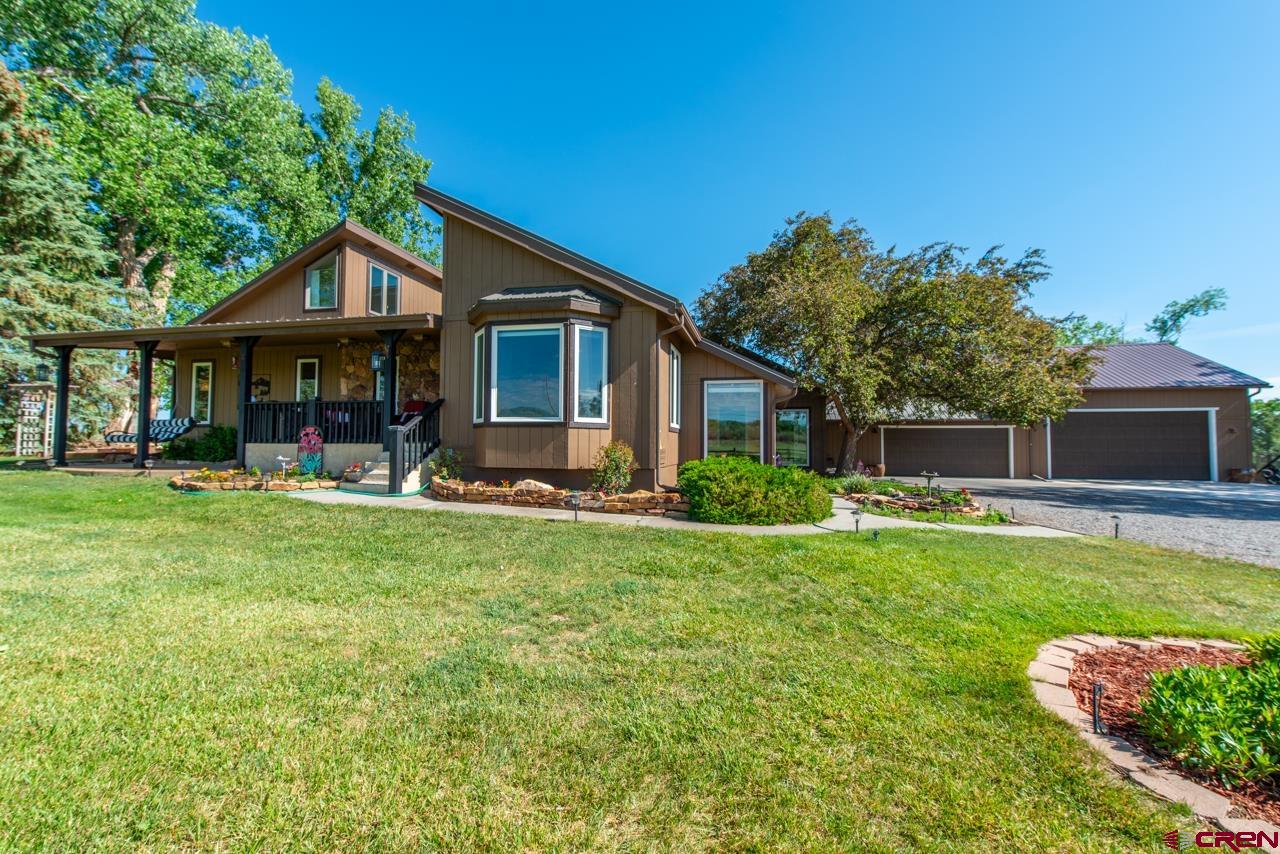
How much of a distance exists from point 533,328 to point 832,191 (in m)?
12.0

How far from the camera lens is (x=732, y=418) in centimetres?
1147

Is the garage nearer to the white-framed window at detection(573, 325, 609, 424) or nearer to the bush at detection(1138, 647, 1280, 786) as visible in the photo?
the white-framed window at detection(573, 325, 609, 424)

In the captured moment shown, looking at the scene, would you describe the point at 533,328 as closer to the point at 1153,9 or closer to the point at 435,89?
the point at 1153,9

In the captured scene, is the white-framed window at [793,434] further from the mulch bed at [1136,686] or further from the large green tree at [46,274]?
the large green tree at [46,274]

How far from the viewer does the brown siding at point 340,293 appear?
12820 mm

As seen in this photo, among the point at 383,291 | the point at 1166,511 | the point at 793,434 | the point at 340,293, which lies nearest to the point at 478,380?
the point at 383,291

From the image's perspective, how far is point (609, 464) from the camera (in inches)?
335

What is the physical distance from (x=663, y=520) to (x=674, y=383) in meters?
4.24

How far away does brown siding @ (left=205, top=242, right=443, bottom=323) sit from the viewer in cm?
1282

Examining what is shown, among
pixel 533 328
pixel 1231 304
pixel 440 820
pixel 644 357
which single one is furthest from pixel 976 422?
pixel 1231 304

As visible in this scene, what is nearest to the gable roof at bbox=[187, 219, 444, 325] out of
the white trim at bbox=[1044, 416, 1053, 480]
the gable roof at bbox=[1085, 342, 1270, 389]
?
the white trim at bbox=[1044, 416, 1053, 480]

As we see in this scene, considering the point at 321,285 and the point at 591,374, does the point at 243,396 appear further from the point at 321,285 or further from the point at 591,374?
the point at 591,374

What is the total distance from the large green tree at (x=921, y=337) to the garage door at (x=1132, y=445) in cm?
425

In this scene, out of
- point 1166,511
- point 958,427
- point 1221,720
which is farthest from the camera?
point 958,427
